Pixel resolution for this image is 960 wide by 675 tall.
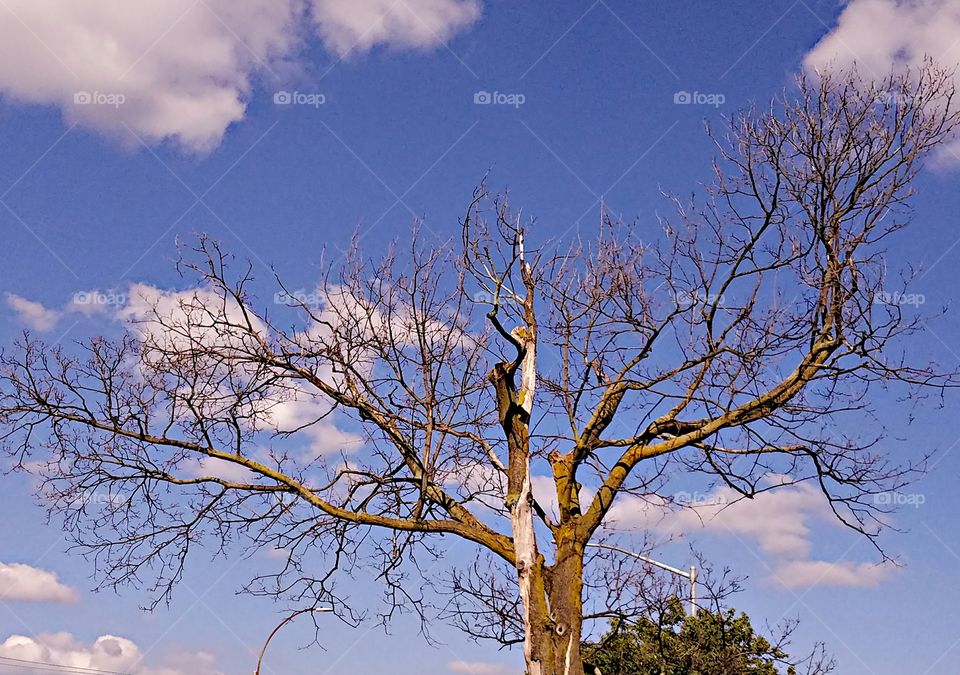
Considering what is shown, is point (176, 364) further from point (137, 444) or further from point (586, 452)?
point (586, 452)

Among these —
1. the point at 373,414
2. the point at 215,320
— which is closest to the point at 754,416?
the point at 373,414

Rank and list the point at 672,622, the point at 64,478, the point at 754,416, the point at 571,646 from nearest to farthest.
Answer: the point at 571,646
the point at 754,416
the point at 64,478
the point at 672,622

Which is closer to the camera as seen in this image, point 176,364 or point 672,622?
point 176,364

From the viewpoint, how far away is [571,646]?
8.91 metres

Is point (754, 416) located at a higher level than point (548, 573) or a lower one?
higher

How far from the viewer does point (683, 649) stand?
15.8 metres

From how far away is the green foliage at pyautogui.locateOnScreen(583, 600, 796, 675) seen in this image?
510 inches

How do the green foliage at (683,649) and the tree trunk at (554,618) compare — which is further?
the green foliage at (683,649)

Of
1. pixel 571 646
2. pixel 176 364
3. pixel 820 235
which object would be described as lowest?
pixel 571 646

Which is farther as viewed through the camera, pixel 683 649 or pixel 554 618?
pixel 683 649

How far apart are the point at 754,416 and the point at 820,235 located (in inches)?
74.2

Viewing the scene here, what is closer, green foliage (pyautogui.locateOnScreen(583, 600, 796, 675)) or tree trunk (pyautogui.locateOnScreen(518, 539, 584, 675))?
tree trunk (pyautogui.locateOnScreen(518, 539, 584, 675))

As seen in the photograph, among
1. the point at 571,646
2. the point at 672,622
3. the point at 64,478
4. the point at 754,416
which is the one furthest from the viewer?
the point at 672,622

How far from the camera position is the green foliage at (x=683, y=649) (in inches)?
510
